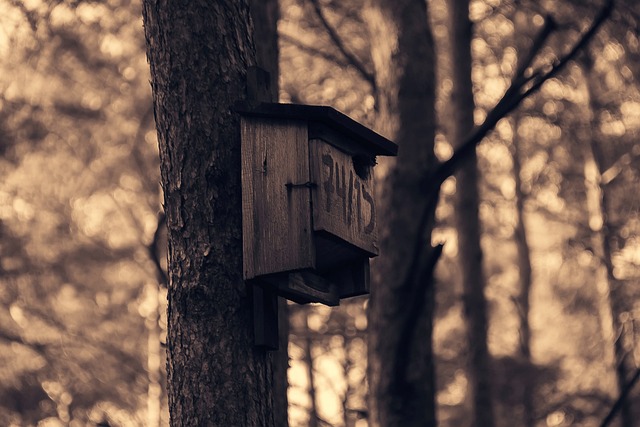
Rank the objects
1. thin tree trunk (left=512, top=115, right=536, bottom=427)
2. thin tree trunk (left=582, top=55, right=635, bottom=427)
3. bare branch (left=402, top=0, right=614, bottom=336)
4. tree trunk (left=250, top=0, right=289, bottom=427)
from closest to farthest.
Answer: bare branch (left=402, top=0, right=614, bottom=336)
tree trunk (left=250, top=0, right=289, bottom=427)
thin tree trunk (left=582, top=55, right=635, bottom=427)
thin tree trunk (left=512, top=115, right=536, bottom=427)

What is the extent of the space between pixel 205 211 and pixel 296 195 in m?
0.32

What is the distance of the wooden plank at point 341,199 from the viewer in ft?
12.6

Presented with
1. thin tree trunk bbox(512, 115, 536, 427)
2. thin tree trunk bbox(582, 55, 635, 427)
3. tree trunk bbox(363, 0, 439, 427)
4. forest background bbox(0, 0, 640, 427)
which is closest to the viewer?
tree trunk bbox(363, 0, 439, 427)

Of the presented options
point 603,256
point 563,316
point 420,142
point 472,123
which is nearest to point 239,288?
point 420,142

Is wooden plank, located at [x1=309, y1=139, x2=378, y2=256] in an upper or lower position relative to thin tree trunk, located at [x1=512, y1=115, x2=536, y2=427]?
lower

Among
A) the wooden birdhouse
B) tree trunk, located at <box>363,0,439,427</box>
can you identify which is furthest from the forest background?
the wooden birdhouse

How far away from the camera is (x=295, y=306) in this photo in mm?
13469

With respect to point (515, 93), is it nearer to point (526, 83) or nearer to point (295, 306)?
point (526, 83)

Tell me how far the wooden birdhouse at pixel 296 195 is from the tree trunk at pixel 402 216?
3.84 ft

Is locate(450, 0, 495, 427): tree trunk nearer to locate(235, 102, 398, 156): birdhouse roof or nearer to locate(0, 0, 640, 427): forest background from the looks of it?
locate(0, 0, 640, 427): forest background

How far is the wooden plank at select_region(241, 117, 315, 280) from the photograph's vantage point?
3.75 meters

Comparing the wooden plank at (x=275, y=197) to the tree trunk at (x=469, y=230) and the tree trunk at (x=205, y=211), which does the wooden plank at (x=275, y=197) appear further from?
the tree trunk at (x=469, y=230)

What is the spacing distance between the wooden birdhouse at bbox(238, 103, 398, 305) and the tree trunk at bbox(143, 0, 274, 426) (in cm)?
7

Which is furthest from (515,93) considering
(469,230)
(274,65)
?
(469,230)
